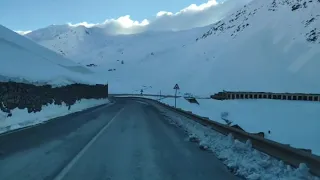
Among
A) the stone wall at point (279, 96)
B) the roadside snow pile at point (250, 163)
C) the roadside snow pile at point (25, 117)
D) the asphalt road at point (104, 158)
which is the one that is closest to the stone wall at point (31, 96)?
the roadside snow pile at point (25, 117)

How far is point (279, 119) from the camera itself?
157 ft

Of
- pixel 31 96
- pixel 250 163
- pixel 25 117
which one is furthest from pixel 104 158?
pixel 31 96

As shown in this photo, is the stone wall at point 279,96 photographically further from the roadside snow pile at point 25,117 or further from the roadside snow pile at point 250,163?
the roadside snow pile at point 250,163

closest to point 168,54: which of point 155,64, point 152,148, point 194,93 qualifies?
point 155,64

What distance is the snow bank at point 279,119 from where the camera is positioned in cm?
3403

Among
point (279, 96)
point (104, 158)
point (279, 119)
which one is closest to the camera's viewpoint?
point (104, 158)

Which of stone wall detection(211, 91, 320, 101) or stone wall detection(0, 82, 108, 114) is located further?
stone wall detection(211, 91, 320, 101)

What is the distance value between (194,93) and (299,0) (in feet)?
162

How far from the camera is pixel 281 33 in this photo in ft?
412

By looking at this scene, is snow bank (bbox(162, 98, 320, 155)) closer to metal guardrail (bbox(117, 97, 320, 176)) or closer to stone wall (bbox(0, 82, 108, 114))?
stone wall (bbox(0, 82, 108, 114))

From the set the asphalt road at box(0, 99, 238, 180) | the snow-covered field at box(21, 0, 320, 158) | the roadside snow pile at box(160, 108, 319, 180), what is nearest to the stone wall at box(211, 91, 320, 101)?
the snow-covered field at box(21, 0, 320, 158)

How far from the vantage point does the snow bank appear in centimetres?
3403

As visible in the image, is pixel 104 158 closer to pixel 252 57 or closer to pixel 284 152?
pixel 284 152

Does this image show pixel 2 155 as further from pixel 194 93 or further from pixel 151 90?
pixel 151 90
